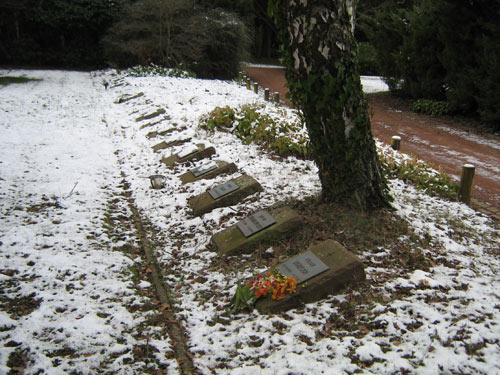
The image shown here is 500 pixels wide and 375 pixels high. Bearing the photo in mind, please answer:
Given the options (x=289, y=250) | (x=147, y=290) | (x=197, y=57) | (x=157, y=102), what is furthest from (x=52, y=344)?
(x=197, y=57)

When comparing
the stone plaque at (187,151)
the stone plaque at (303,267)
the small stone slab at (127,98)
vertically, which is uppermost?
the small stone slab at (127,98)

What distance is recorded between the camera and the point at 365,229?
14.9 ft

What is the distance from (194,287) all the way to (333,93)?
106 inches

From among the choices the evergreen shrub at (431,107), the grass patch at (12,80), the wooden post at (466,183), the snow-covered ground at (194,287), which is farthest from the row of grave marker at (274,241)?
the grass patch at (12,80)

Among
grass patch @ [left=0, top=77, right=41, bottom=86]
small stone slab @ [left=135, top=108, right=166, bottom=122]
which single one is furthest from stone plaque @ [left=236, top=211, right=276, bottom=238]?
→ grass patch @ [left=0, top=77, right=41, bottom=86]

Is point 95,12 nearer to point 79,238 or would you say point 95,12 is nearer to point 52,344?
point 79,238

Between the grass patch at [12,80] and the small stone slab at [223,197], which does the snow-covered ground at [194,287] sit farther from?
the grass patch at [12,80]

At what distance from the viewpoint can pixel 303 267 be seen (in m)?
3.79

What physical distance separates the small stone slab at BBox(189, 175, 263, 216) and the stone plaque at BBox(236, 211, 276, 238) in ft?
2.66

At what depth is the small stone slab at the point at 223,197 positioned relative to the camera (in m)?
5.47

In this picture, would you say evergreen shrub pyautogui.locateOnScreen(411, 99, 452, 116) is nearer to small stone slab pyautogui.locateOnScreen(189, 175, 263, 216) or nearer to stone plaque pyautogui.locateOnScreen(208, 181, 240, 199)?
small stone slab pyautogui.locateOnScreen(189, 175, 263, 216)

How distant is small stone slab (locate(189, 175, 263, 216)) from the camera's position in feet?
17.9

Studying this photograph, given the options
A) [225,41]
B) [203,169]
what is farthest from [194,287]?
[225,41]

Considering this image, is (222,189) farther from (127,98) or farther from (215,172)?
(127,98)
